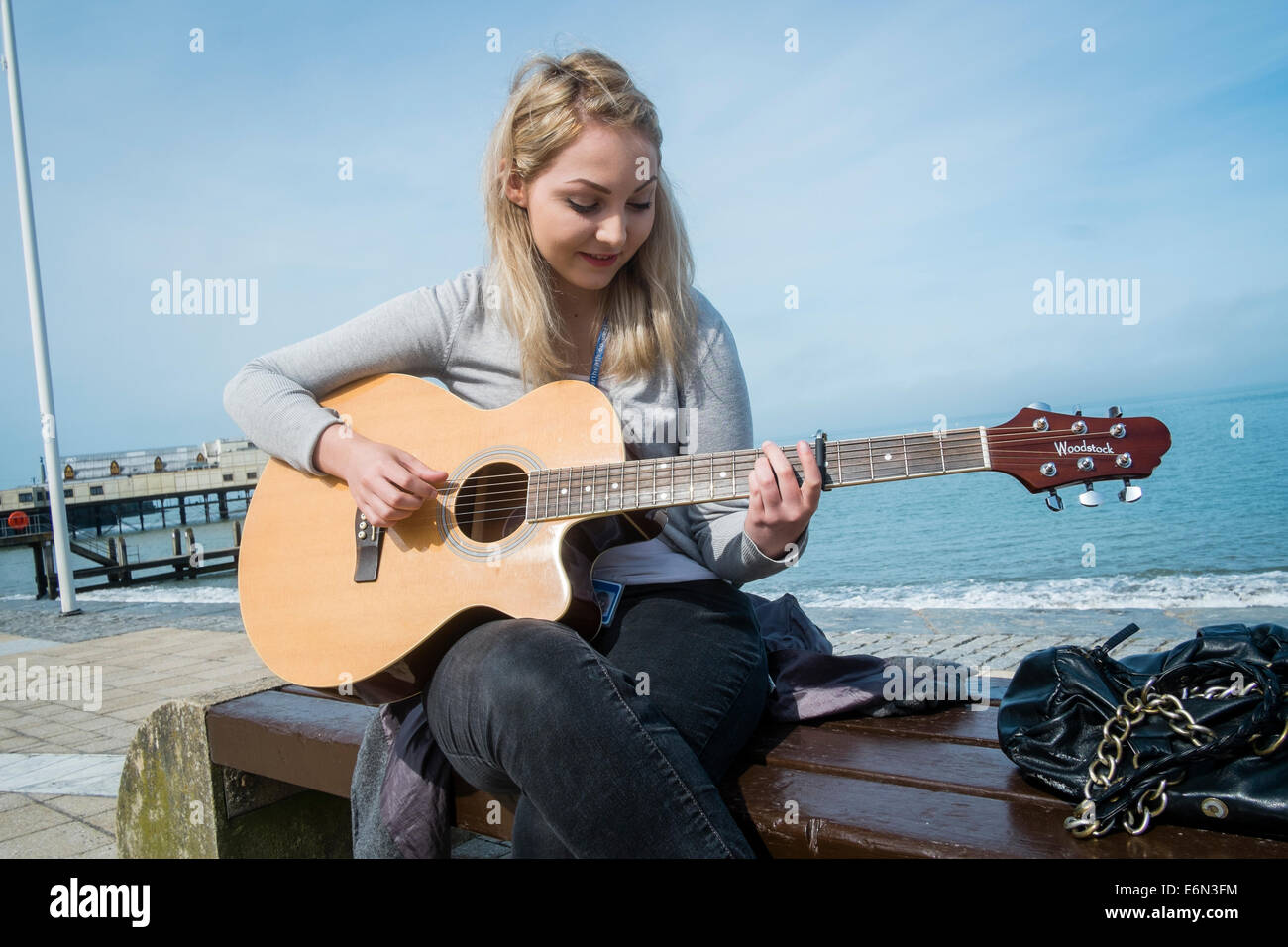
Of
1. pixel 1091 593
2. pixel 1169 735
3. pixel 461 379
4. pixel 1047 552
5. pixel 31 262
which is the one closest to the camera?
pixel 1169 735

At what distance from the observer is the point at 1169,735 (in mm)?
1521

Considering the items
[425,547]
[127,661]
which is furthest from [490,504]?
[127,661]

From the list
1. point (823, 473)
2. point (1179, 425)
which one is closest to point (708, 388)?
point (823, 473)

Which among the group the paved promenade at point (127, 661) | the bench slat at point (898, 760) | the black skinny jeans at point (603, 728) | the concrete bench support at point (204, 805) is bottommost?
the paved promenade at point (127, 661)

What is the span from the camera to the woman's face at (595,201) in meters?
2.36

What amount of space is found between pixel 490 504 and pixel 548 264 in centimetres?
82

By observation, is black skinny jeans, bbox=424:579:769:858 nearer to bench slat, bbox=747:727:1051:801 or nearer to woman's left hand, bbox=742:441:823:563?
bench slat, bbox=747:727:1051:801

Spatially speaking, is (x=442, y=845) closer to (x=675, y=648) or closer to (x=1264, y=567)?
(x=675, y=648)

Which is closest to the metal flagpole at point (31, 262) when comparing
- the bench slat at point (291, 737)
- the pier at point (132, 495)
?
the bench slat at point (291, 737)

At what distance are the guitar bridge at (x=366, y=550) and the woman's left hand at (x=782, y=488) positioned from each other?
105 cm

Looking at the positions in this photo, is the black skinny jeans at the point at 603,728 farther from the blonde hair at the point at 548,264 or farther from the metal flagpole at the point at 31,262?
the metal flagpole at the point at 31,262

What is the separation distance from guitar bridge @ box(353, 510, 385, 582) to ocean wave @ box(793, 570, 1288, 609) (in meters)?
10.3

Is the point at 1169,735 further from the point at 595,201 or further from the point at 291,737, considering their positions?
the point at 291,737
